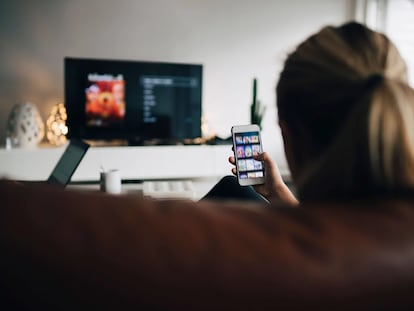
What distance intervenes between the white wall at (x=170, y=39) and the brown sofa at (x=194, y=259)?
10.0ft

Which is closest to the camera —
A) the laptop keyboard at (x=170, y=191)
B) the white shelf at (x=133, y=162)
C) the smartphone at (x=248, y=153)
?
the smartphone at (x=248, y=153)

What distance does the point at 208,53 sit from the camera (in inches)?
142

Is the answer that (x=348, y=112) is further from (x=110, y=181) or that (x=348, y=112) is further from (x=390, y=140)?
(x=110, y=181)

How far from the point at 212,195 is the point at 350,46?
0.62 meters

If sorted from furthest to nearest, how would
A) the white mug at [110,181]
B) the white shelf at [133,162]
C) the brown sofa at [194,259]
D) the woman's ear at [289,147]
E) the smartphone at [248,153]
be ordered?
the white shelf at [133,162] → the white mug at [110,181] → the smartphone at [248,153] → the woman's ear at [289,147] → the brown sofa at [194,259]

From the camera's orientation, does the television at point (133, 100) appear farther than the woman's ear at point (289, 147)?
Yes

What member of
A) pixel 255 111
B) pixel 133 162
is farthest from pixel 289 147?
pixel 255 111

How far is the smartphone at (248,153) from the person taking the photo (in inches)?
53.4

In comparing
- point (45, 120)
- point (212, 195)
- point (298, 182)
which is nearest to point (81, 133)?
point (45, 120)

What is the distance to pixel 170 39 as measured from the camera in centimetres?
353

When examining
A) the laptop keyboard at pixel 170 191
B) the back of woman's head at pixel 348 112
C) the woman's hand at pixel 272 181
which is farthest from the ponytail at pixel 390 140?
the laptop keyboard at pixel 170 191

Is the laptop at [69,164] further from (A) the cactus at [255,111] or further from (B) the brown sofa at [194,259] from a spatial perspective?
(A) the cactus at [255,111]

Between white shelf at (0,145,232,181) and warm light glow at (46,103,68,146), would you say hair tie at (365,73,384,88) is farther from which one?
warm light glow at (46,103,68,146)

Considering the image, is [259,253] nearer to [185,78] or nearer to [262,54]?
[185,78]
